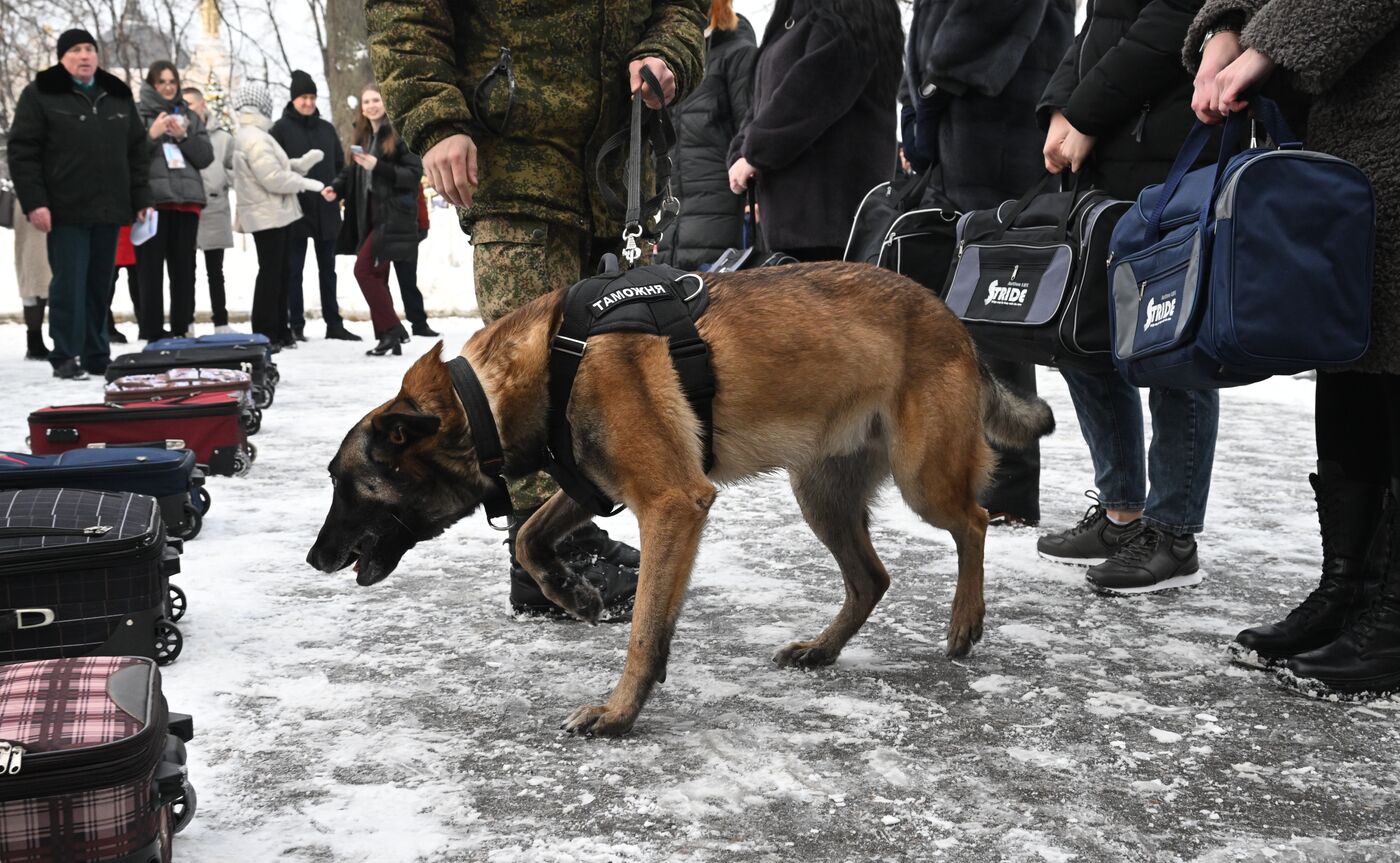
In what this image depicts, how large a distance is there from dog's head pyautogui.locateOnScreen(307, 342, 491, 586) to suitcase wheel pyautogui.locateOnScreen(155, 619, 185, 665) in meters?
0.53

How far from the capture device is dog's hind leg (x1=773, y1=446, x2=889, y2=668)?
3361 mm

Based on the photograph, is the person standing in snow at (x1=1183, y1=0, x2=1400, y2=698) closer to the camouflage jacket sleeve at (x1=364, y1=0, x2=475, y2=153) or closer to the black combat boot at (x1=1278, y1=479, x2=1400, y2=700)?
the black combat boot at (x1=1278, y1=479, x2=1400, y2=700)

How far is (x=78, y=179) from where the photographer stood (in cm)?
873

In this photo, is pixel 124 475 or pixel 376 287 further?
pixel 376 287

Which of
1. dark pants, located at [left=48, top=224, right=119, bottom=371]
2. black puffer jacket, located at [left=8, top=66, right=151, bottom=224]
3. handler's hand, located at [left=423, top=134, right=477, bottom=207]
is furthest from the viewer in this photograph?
dark pants, located at [left=48, top=224, right=119, bottom=371]

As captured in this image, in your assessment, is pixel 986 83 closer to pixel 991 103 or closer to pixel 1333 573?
pixel 991 103

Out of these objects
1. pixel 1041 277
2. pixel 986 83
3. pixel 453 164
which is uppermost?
pixel 986 83

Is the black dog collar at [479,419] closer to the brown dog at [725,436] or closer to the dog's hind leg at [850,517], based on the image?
the brown dog at [725,436]

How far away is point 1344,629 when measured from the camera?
10.1ft

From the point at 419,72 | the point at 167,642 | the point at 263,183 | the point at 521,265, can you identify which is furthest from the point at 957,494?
the point at 263,183

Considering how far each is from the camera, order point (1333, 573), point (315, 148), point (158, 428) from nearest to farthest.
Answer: point (1333, 573)
point (158, 428)
point (315, 148)

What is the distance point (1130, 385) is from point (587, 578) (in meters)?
1.93

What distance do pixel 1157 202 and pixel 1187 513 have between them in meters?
1.28

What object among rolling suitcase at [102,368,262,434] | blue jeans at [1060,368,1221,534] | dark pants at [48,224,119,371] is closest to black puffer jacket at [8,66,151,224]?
dark pants at [48,224,119,371]
